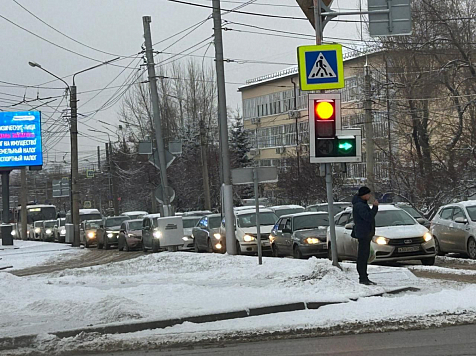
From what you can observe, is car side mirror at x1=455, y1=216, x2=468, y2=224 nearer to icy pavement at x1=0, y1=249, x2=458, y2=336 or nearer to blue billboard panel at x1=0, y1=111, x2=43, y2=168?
icy pavement at x1=0, y1=249, x2=458, y2=336

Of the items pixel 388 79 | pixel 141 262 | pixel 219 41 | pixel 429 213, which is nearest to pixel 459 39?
pixel 388 79

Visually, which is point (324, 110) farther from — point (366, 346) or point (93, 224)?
point (93, 224)

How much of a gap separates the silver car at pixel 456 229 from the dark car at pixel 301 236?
3292 mm

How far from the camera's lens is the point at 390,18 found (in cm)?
1527

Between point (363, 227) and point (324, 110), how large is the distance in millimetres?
2301

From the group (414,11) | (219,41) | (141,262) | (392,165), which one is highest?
(414,11)

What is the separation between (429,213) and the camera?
34.2 metres

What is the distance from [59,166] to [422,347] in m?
81.2

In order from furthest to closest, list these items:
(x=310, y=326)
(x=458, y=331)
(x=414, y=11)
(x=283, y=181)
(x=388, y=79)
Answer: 1. (x=283, y=181)
2. (x=388, y=79)
3. (x=414, y=11)
4. (x=310, y=326)
5. (x=458, y=331)

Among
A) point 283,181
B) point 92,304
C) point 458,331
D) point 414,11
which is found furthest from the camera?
point 283,181

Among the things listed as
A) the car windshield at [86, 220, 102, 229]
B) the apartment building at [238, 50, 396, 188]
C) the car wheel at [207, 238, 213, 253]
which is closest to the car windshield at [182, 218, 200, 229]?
the car wheel at [207, 238, 213, 253]

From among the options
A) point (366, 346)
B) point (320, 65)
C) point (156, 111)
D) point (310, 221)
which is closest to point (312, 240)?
point (310, 221)

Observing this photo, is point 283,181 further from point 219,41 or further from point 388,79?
point 219,41

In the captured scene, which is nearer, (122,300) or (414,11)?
(122,300)
